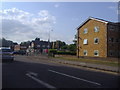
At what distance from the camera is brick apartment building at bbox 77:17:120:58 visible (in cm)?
4062

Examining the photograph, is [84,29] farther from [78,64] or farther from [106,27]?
[78,64]

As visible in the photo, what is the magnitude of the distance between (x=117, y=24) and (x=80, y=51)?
40.4 feet

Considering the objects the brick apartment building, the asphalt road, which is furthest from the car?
the brick apartment building

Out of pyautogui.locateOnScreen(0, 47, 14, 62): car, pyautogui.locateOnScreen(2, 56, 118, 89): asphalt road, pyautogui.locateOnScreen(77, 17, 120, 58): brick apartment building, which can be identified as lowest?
pyautogui.locateOnScreen(2, 56, 118, 89): asphalt road

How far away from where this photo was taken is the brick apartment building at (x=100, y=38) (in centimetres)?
4062

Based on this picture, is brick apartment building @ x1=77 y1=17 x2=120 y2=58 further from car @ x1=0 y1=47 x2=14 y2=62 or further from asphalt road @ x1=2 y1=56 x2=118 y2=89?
asphalt road @ x1=2 y1=56 x2=118 y2=89

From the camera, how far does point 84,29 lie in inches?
1885

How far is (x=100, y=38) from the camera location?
138 feet

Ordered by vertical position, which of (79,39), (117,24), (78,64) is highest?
(117,24)

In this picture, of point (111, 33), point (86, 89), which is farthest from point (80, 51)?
point (86, 89)

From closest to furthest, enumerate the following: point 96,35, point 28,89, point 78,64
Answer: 1. point 28,89
2. point 78,64
3. point 96,35

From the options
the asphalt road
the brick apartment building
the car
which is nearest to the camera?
the asphalt road

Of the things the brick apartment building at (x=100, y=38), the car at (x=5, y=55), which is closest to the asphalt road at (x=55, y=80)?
the car at (x=5, y=55)

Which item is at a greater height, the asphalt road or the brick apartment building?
the brick apartment building
